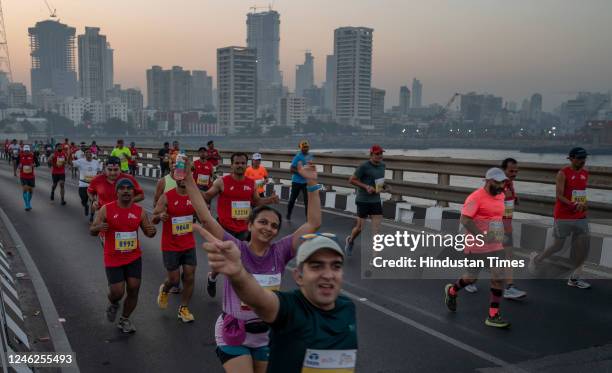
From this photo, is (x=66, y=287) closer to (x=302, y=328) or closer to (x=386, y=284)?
(x=386, y=284)

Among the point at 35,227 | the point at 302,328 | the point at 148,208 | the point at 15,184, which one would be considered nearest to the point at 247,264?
the point at 302,328

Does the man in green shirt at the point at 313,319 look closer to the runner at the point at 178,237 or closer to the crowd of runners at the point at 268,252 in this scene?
the crowd of runners at the point at 268,252

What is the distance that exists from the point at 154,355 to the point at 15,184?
24.1m

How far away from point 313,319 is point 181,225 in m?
4.70

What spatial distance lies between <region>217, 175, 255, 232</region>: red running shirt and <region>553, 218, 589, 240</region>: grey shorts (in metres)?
4.46

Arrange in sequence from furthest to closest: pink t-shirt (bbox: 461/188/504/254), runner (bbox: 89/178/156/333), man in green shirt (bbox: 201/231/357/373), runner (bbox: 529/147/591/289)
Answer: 1. runner (bbox: 529/147/591/289)
2. pink t-shirt (bbox: 461/188/504/254)
3. runner (bbox: 89/178/156/333)
4. man in green shirt (bbox: 201/231/357/373)

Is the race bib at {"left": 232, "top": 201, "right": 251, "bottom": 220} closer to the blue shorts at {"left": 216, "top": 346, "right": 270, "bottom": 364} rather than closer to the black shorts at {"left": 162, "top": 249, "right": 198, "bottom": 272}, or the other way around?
the black shorts at {"left": 162, "top": 249, "right": 198, "bottom": 272}

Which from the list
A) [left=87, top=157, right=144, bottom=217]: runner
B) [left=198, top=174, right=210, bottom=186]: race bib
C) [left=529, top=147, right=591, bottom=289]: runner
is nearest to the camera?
[left=529, top=147, right=591, bottom=289]: runner

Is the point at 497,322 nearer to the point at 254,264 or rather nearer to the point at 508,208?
the point at 508,208

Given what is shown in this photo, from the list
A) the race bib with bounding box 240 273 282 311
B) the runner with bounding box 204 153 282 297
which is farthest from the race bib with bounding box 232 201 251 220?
the race bib with bounding box 240 273 282 311

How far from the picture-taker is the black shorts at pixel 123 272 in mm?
6387

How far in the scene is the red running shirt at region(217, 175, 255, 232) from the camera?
25.8ft

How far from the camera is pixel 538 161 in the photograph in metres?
10.8

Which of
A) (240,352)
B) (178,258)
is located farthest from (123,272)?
(240,352)
